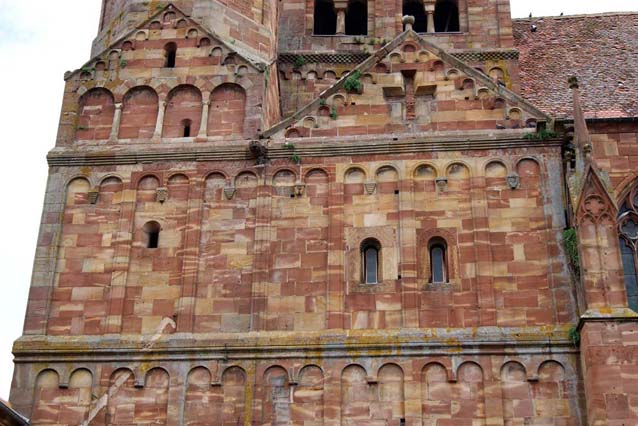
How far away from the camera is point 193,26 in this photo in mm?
23828

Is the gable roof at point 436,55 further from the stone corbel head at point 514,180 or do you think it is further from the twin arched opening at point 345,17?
the twin arched opening at point 345,17

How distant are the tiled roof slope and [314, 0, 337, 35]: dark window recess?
16.6 ft

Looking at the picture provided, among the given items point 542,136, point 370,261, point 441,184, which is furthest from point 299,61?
point 370,261

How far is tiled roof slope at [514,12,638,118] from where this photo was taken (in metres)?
24.7

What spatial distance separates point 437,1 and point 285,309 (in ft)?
39.5

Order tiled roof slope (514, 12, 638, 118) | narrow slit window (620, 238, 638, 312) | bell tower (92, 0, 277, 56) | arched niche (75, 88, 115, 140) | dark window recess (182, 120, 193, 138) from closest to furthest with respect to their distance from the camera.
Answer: narrow slit window (620, 238, 638, 312) < dark window recess (182, 120, 193, 138) < arched niche (75, 88, 115, 140) < bell tower (92, 0, 277, 56) < tiled roof slope (514, 12, 638, 118)

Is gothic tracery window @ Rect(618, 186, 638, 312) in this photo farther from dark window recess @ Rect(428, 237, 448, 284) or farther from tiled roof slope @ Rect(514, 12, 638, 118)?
dark window recess @ Rect(428, 237, 448, 284)

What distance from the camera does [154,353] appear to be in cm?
1970

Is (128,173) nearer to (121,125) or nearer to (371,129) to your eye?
(121,125)

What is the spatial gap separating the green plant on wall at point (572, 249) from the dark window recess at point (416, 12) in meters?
10.3

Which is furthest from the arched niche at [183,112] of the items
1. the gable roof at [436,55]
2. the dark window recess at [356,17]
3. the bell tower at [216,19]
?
the dark window recess at [356,17]

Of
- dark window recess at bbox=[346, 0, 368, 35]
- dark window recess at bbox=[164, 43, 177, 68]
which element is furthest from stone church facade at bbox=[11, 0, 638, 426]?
dark window recess at bbox=[346, 0, 368, 35]

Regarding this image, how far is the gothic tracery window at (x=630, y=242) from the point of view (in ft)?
68.4

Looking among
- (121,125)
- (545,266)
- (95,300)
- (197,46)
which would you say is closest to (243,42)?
(197,46)
